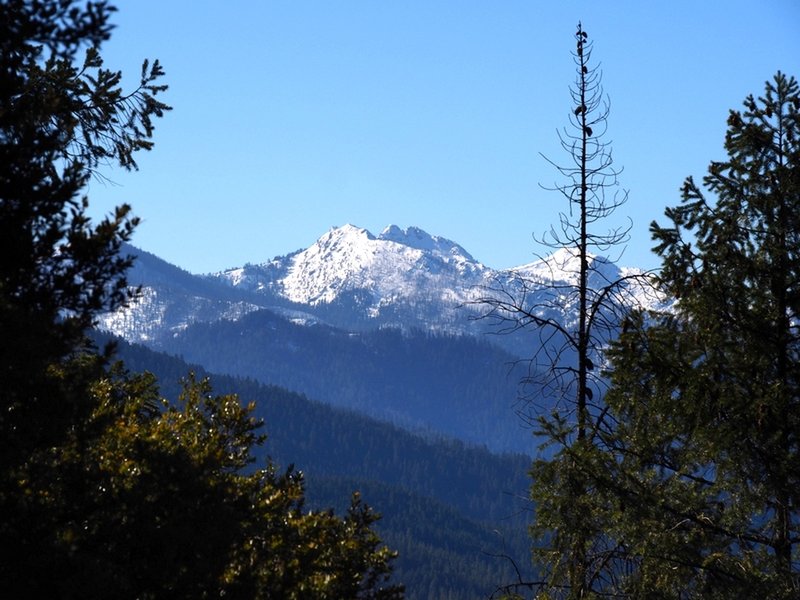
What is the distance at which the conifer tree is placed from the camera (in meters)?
13.5

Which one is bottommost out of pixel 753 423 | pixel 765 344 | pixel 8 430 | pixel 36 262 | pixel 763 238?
pixel 8 430

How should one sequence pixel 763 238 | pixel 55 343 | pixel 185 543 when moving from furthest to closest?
pixel 763 238
pixel 185 543
pixel 55 343

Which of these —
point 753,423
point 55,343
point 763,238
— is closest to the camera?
point 55,343

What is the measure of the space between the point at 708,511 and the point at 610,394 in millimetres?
2086

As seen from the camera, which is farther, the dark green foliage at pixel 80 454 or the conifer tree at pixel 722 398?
the conifer tree at pixel 722 398

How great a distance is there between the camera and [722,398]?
1338 cm

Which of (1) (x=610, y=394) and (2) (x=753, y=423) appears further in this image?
(1) (x=610, y=394)

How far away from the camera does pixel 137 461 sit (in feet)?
37.5

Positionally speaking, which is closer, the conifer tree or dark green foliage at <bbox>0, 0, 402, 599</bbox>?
dark green foliage at <bbox>0, 0, 402, 599</bbox>

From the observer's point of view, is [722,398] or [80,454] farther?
[722,398]

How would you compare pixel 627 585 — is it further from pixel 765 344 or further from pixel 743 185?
pixel 743 185

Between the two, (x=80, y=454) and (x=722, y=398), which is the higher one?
(x=722, y=398)

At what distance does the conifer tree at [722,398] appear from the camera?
44.2ft

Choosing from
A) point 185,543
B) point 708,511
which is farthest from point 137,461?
point 708,511
